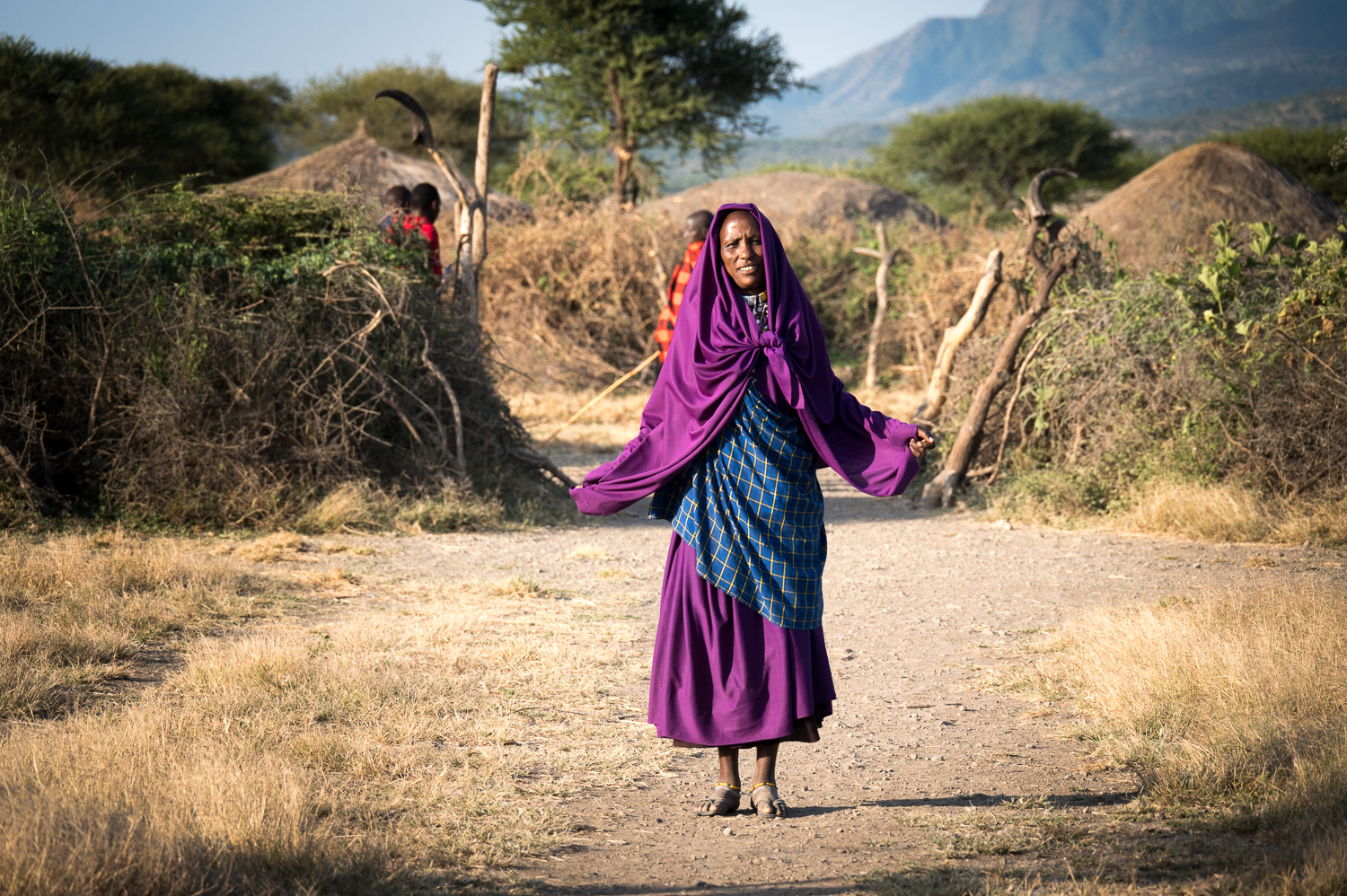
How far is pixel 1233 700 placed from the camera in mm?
3355

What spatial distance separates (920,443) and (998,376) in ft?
15.5

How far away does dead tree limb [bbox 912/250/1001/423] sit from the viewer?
25.9 feet

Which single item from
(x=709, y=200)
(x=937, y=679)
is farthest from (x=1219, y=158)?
(x=937, y=679)

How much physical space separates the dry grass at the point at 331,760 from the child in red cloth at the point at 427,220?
3.23 m

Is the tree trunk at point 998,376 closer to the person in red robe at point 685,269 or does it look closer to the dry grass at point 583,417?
the person in red robe at point 685,269

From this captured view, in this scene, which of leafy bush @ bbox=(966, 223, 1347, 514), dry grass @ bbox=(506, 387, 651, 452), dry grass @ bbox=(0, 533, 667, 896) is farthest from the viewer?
dry grass @ bbox=(506, 387, 651, 452)

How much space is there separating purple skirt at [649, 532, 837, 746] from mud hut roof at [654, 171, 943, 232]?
43.3 ft

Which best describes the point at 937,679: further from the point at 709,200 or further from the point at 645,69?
the point at 645,69

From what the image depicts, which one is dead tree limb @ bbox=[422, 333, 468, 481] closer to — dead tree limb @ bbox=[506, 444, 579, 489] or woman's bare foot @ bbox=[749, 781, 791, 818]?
dead tree limb @ bbox=[506, 444, 579, 489]

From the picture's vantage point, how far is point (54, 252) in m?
6.09

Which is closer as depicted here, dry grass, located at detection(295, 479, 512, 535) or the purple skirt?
the purple skirt

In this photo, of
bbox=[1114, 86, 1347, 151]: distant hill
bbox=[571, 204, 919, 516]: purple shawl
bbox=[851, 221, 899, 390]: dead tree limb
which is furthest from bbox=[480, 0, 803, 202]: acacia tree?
bbox=[1114, 86, 1347, 151]: distant hill

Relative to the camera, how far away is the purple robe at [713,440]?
286cm

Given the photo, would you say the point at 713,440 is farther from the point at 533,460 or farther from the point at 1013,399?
the point at 1013,399
